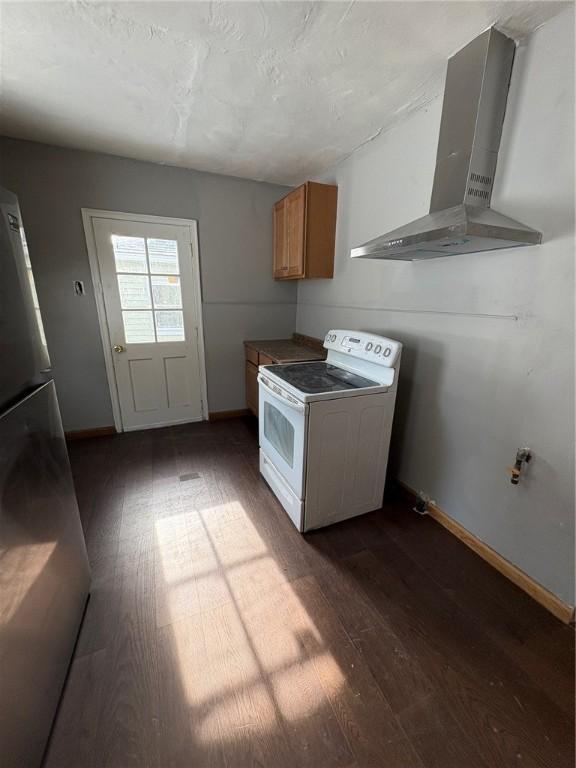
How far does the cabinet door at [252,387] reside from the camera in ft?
10.5

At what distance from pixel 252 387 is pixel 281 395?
59.2 inches

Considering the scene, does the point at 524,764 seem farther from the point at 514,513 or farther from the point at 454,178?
the point at 454,178

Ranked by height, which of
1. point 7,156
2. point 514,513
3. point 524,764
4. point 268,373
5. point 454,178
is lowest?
point 524,764

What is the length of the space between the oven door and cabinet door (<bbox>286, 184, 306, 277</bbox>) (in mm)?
1258

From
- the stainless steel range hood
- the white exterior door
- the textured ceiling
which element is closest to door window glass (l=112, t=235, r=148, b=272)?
the white exterior door

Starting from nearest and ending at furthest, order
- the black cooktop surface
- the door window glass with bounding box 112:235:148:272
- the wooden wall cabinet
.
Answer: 1. the black cooktop surface
2. the wooden wall cabinet
3. the door window glass with bounding box 112:235:148:272

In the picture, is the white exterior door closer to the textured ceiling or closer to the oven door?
the textured ceiling

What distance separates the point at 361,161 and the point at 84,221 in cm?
236

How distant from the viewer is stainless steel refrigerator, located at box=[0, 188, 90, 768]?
805 millimetres

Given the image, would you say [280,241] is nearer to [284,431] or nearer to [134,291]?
[134,291]

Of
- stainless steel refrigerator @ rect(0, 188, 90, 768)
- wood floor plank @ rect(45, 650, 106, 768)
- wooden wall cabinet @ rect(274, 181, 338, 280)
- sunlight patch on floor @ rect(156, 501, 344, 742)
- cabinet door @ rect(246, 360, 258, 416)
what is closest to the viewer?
stainless steel refrigerator @ rect(0, 188, 90, 768)

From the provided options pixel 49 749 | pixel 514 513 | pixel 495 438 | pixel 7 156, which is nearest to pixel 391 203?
pixel 495 438

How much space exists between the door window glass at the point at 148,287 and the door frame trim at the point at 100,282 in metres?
0.16

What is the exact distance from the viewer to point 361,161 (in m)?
2.33
